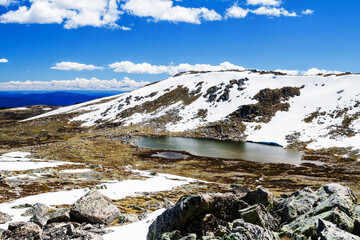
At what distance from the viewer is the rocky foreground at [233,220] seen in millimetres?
10516

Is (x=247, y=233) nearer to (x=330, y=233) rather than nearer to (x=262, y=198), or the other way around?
(x=330, y=233)

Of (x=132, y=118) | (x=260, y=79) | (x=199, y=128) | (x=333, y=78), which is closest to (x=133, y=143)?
(x=199, y=128)

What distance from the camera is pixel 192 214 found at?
508 inches

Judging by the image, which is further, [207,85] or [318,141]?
[207,85]

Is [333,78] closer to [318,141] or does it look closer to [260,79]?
[260,79]

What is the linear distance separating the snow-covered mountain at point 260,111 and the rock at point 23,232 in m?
110

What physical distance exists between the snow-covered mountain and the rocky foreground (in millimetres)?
98960

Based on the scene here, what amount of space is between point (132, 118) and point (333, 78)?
145786mm

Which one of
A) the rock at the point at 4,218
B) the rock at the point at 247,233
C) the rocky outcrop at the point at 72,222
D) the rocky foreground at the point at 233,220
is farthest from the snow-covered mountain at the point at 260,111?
the rock at the point at 4,218

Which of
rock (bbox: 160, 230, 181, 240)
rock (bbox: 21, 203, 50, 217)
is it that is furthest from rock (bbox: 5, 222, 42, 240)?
rock (bbox: 160, 230, 181, 240)

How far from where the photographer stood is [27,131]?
518ft

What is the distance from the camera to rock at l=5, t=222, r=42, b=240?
16.3 metres

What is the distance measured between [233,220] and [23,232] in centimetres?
1523

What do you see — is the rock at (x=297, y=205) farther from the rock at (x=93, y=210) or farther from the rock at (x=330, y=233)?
the rock at (x=93, y=210)
